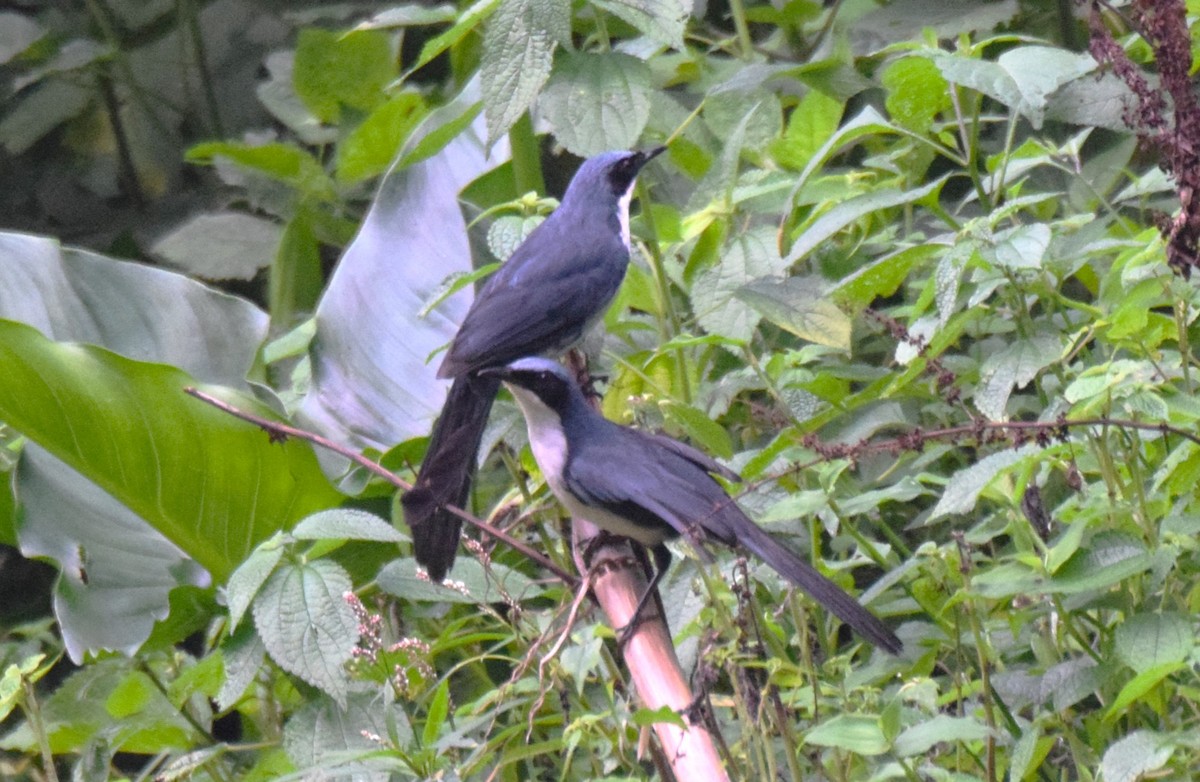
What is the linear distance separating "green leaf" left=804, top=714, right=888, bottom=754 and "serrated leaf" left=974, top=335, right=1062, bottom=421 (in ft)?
2.02

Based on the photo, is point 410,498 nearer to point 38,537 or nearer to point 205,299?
point 38,537

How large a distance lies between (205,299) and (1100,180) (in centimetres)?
223

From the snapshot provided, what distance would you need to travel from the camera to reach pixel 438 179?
3.85 m

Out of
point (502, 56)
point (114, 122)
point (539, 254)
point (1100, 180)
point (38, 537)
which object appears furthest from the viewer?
point (114, 122)

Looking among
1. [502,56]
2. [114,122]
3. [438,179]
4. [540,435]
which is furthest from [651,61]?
[114,122]

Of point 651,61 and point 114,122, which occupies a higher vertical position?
point 651,61

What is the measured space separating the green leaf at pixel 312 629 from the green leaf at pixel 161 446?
768mm

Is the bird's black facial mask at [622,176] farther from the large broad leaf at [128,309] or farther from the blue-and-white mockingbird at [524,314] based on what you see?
the large broad leaf at [128,309]

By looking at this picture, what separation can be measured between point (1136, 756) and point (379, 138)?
9.61ft

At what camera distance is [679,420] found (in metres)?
2.31

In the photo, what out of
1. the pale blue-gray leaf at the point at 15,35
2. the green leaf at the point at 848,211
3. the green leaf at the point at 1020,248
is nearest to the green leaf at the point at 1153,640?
the green leaf at the point at 1020,248

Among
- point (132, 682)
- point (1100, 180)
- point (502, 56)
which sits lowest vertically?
point (132, 682)

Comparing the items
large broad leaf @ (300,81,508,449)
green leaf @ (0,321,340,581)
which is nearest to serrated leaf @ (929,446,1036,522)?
green leaf @ (0,321,340,581)

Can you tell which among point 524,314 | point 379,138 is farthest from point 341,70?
point 524,314
